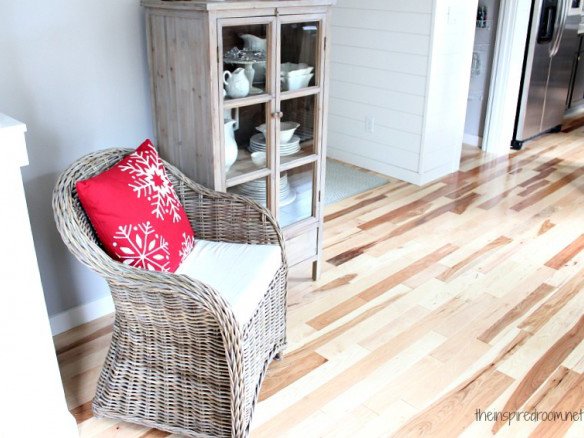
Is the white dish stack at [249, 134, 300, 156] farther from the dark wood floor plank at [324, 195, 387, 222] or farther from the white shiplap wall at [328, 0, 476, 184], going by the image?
the white shiplap wall at [328, 0, 476, 184]

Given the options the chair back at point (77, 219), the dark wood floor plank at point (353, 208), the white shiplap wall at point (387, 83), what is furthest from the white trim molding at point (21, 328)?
the white shiplap wall at point (387, 83)

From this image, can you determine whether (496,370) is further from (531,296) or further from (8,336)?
(8,336)

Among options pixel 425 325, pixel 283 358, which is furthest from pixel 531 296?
pixel 283 358

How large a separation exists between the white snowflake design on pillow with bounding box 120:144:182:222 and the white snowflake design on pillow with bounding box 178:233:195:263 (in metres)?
0.07

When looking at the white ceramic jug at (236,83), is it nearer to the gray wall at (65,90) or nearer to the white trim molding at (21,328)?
the gray wall at (65,90)

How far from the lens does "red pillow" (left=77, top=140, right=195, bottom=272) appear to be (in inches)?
67.4

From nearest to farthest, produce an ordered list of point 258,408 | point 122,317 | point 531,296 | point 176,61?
point 122,317
point 258,408
point 176,61
point 531,296

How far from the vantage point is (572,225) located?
332 centimetres

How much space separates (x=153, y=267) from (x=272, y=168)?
2.34 feet

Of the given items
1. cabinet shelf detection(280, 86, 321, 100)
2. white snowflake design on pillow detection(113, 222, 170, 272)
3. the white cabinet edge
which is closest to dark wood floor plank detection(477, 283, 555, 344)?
cabinet shelf detection(280, 86, 321, 100)

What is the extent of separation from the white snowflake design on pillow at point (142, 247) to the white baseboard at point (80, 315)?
27.4 inches

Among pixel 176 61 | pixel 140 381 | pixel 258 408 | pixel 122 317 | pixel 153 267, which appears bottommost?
pixel 258 408

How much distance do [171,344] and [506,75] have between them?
11.8ft

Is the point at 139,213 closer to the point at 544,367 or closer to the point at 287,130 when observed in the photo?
the point at 287,130
